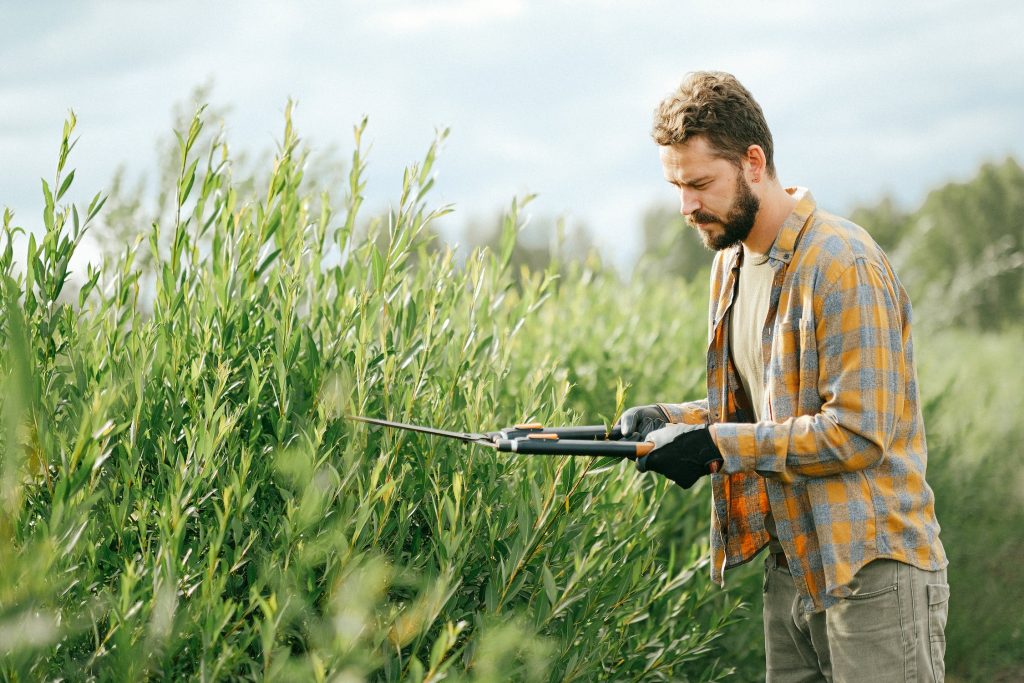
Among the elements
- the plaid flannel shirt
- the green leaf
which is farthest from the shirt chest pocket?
the green leaf

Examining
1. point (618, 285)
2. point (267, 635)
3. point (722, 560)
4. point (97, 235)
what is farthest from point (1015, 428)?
point (267, 635)

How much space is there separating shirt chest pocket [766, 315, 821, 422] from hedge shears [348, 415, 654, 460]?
18.8 inches

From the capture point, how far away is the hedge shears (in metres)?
2.50

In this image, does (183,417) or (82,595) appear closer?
(82,595)

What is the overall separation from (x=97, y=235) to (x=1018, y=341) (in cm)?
1036

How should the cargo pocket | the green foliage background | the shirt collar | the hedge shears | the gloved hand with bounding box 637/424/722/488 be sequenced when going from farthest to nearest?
the shirt collar, the cargo pocket, the gloved hand with bounding box 637/424/722/488, the hedge shears, the green foliage background

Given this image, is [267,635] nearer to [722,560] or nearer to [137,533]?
[137,533]

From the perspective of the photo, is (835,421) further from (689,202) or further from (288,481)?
(288,481)

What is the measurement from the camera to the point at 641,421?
3127 mm

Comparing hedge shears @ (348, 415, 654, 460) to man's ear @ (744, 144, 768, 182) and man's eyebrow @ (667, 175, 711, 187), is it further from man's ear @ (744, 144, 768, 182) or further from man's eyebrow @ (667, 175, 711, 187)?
man's ear @ (744, 144, 768, 182)

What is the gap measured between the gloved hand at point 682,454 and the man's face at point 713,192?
2.04 feet

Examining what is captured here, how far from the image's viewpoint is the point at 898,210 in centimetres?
1631

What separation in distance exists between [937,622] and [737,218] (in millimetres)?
1268

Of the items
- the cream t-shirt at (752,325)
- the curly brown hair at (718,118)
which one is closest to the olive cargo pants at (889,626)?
the cream t-shirt at (752,325)
